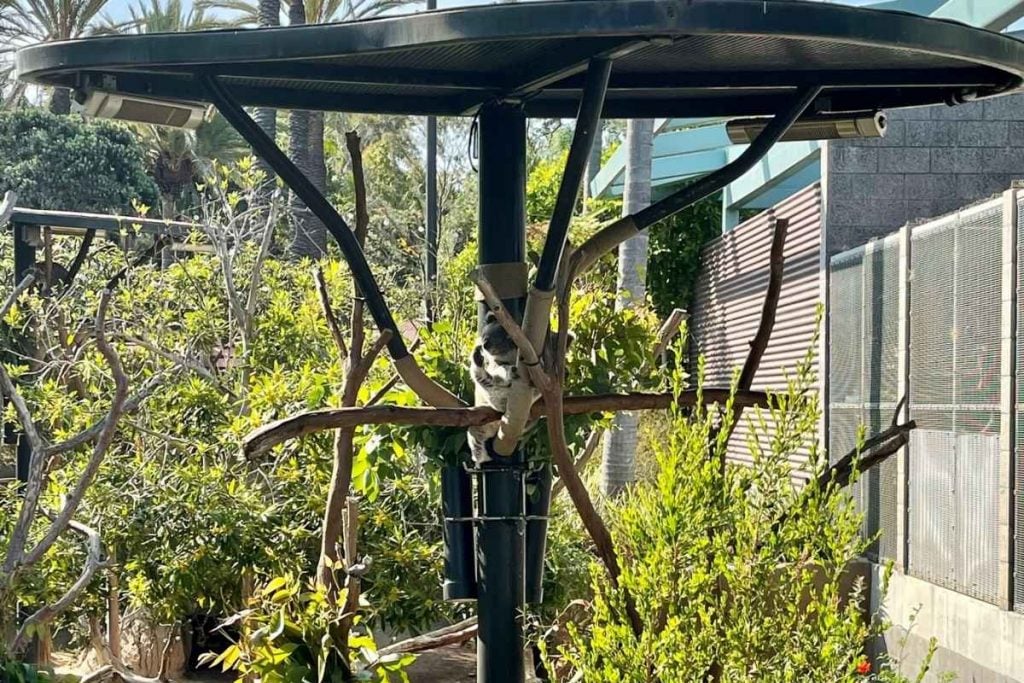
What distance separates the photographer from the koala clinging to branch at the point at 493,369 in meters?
3.95

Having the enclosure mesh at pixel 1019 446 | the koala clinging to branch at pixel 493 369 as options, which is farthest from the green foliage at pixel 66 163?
the koala clinging to branch at pixel 493 369

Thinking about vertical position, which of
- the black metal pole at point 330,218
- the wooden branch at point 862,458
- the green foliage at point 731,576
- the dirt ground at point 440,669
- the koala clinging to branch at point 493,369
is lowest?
the dirt ground at point 440,669

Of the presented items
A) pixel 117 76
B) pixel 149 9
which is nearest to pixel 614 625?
pixel 117 76

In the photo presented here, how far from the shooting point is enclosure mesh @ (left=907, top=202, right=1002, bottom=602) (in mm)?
7566

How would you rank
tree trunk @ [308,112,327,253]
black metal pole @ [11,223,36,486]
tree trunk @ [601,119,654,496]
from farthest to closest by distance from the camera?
tree trunk @ [308,112,327,253]
tree trunk @ [601,119,654,496]
black metal pole @ [11,223,36,486]

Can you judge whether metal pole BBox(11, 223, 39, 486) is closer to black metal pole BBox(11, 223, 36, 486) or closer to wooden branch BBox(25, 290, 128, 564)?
black metal pole BBox(11, 223, 36, 486)

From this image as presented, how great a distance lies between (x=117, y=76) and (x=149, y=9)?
33.1 meters

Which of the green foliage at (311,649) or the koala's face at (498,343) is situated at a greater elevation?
the koala's face at (498,343)

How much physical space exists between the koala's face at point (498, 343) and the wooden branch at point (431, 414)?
153 millimetres

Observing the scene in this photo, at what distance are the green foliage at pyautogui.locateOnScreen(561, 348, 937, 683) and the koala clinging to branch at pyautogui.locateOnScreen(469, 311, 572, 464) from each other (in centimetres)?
61

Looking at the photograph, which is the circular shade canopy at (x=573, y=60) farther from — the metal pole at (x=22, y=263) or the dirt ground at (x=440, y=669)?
the metal pole at (x=22, y=263)

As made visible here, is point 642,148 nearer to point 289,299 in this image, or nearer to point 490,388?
point 289,299

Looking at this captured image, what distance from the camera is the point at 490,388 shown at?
4.04 metres

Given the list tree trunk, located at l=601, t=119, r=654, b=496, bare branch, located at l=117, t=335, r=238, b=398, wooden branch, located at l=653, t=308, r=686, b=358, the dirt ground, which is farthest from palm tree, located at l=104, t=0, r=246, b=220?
wooden branch, located at l=653, t=308, r=686, b=358
